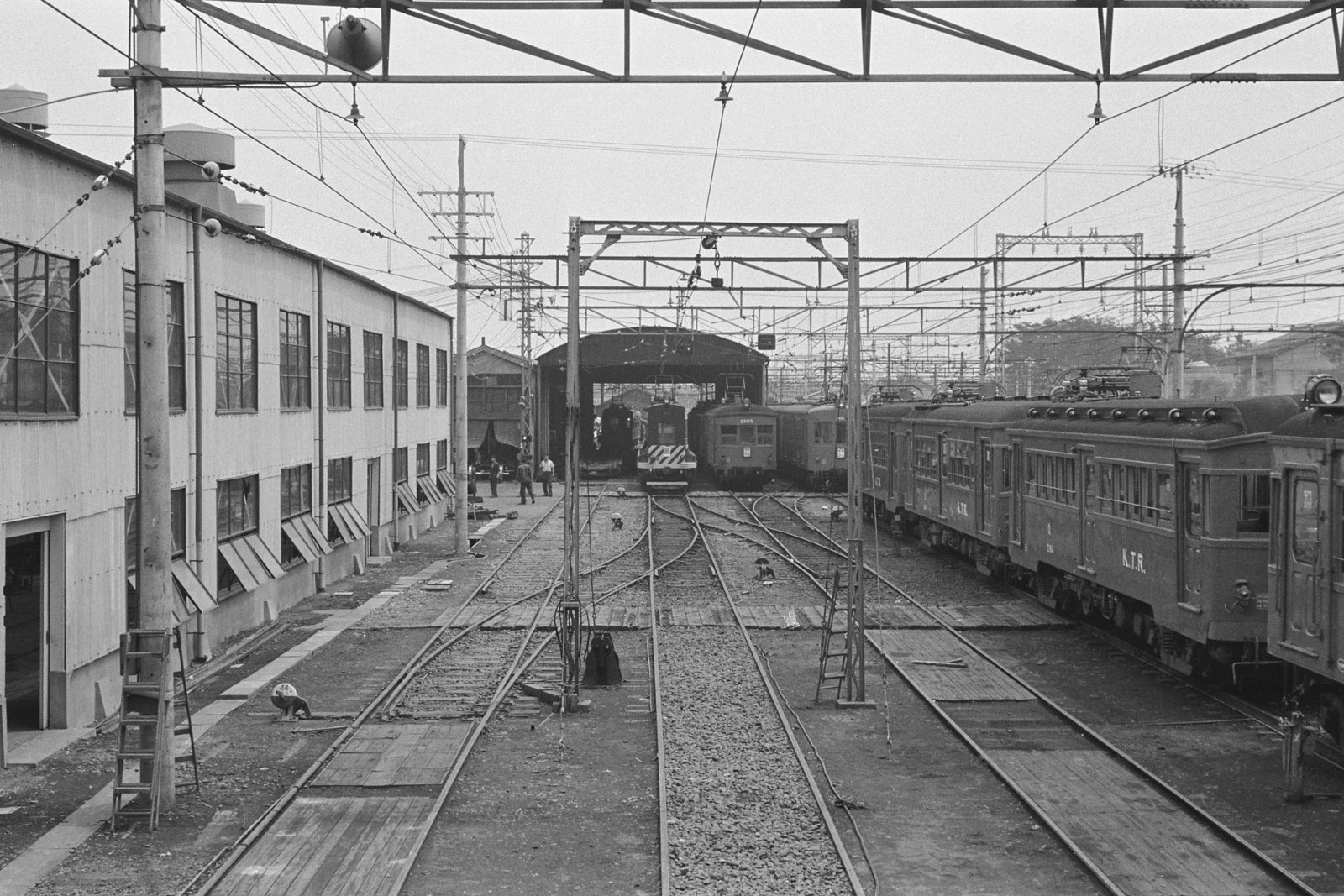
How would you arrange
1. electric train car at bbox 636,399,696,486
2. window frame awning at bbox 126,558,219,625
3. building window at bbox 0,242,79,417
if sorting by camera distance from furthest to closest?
electric train car at bbox 636,399,696,486 < window frame awning at bbox 126,558,219,625 < building window at bbox 0,242,79,417

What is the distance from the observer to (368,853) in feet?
29.3

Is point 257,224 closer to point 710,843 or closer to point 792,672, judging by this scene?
point 792,672

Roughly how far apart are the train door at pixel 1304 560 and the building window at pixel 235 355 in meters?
13.1

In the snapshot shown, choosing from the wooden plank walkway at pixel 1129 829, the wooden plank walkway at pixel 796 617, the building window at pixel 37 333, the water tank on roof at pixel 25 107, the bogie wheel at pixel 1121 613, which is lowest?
the wooden plank walkway at pixel 1129 829

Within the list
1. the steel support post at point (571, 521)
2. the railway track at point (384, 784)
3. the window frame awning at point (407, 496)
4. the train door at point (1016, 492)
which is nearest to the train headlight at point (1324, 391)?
the steel support post at point (571, 521)

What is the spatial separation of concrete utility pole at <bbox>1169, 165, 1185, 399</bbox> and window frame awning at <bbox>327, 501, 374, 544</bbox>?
48.1 feet

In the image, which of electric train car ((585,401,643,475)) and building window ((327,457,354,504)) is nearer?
building window ((327,457,354,504))

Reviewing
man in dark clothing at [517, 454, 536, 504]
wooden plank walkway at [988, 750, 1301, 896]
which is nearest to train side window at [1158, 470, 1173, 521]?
wooden plank walkway at [988, 750, 1301, 896]

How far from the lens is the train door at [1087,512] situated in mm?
16375

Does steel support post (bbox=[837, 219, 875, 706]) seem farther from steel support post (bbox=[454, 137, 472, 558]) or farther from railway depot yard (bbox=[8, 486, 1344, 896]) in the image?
steel support post (bbox=[454, 137, 472, 558])

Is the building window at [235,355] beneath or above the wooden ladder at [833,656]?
above

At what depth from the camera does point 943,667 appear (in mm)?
15547

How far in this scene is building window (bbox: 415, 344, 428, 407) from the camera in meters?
33.9

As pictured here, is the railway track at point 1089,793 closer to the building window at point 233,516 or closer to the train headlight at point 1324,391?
the train headlight at point 1324,391
